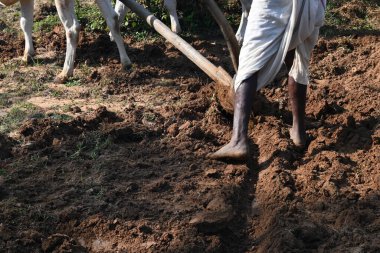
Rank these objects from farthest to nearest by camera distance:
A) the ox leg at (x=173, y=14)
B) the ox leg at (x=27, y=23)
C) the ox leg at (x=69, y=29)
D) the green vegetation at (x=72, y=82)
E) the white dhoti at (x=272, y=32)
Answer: the ox leg at (x=173, y=14) < the ox leg at (x=27, y=23) < the ox leg at (x=69, y=29) < the green vegetation at (x=72, y=82) < the white dhoti at (x=272, y=32)

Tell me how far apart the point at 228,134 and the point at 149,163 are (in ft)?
2.53

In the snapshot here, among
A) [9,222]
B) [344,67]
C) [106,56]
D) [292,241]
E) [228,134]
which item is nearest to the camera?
[292,241]

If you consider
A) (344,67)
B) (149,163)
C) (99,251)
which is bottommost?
(99,251)

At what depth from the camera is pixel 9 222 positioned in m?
4.32

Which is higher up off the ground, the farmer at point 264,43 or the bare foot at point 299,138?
the farmer at point 264,43

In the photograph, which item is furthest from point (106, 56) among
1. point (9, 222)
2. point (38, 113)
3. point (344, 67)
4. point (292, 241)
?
point (292, 241)

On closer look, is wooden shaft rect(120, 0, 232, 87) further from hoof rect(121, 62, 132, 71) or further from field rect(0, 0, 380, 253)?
hoof rect(121, 62, 132, 71)

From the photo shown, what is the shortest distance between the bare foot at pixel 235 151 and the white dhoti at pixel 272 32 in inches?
16.0

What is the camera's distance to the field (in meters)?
4.17

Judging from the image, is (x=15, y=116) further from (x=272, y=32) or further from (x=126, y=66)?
(x=272, y=32)

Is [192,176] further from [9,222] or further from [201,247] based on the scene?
[9,222]

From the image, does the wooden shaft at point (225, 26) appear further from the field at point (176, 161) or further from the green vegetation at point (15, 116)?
the green vegetation at point (15, 116)

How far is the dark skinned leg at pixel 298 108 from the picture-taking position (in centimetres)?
527

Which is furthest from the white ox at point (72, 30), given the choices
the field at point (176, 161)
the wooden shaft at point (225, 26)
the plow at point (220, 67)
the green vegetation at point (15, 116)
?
the wooden shaft at point (225, 26)
